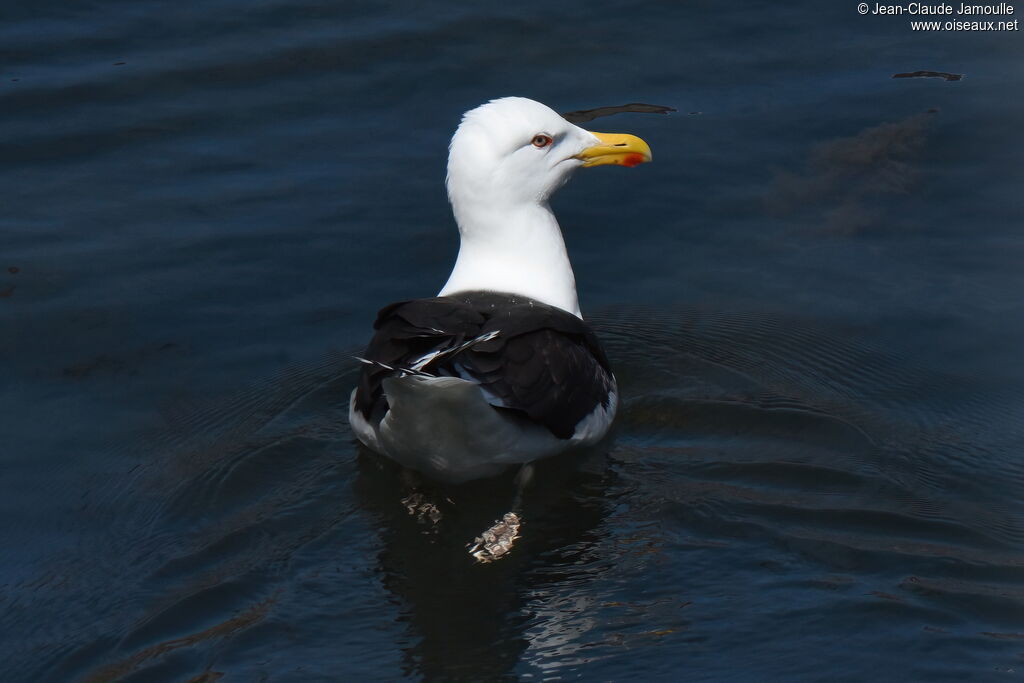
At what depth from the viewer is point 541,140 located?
21.0ft

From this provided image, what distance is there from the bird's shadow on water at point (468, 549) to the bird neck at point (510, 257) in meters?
0.90

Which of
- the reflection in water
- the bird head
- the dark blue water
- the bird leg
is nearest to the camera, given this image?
the reflection in water

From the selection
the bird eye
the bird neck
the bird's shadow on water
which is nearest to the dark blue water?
the bird's shadow on water

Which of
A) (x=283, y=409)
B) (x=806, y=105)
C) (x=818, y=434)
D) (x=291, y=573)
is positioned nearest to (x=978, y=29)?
(x=806, y=105)

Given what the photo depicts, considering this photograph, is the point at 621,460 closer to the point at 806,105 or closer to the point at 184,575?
the point at 184,575

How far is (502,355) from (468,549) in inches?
32.1

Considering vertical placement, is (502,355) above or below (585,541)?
above

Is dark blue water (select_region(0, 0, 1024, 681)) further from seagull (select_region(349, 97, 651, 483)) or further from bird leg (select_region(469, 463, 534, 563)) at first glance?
seagull (select_region(349, 97, 651, 483))

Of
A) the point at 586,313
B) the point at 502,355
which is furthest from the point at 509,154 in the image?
the point at 502,355

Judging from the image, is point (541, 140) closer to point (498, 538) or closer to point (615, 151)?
point (615, 151)

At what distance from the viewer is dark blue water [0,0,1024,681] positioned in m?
4.76

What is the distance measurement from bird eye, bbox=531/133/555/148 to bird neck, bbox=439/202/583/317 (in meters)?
0.31

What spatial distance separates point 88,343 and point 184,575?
8.01ft

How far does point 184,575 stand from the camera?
5.13 meters
